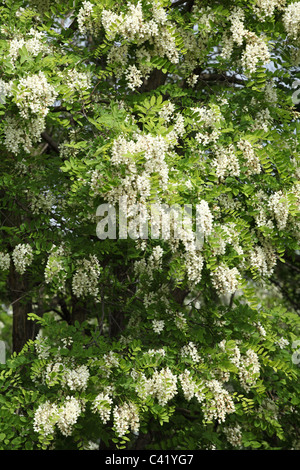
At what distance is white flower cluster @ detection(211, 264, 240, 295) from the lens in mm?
5164

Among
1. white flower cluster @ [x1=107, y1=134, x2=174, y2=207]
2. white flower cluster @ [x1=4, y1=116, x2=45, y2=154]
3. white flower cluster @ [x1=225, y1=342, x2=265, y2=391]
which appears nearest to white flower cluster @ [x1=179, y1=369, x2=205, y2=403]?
white flower cluster @ [x1=225, y1=342, x2=265, y2=391]

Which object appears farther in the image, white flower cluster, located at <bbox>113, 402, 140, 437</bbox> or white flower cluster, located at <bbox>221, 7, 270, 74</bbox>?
white flower cluster, located at <bbox>221, 7, 270, 74</bbox>

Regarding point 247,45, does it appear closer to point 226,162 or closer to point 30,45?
point 226,162

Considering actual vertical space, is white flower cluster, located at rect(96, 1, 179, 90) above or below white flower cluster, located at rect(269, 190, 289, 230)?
above

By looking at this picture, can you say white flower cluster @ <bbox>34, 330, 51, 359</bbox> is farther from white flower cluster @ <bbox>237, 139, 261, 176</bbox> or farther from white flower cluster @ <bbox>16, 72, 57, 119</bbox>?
white flower cluster @ <bbox>237, 139, 261, 176</bbox>

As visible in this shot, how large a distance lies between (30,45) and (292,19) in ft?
8.45

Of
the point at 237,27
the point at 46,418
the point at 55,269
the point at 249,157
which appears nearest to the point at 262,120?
the point at 249,157

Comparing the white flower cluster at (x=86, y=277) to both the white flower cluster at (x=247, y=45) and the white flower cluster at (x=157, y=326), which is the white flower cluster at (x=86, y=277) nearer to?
the white flower cluster at (x=157, y=326)

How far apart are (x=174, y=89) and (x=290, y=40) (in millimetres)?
1293

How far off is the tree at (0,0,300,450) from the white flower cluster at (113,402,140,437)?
16 millimetres

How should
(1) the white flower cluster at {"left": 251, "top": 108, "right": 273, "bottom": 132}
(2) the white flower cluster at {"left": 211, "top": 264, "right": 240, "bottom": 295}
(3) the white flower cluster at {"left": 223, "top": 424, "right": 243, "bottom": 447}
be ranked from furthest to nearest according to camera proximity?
1. (3) the white flower cluster at {"left": 223, "top": 424, "right": 243, "bottom": 447}
2. (1) the white flower cluster at {"left": 251, "top": 108, "right": 273, "bottom": 132}
3. (2) the white flower cluster at {"left": 211, "top": 264, "right": 240, "bottom": 295}

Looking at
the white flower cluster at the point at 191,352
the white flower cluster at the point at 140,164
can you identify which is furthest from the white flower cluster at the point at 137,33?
the white flower cluster at the point at 191,352

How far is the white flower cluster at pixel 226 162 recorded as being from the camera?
18.1 ft

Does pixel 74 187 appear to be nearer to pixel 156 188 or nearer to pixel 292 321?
pixel 156 188
